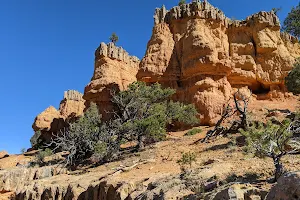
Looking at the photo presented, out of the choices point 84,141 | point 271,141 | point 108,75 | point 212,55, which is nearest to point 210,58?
point 212,55

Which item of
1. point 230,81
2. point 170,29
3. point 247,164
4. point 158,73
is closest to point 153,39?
point 170,29

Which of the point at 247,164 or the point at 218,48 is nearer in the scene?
the point at 247,164

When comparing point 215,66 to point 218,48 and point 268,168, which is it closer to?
point 218,48

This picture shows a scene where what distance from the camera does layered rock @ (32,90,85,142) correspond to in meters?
41.0

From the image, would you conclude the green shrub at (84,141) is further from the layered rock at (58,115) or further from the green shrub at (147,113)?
the layered rock at (58,115)

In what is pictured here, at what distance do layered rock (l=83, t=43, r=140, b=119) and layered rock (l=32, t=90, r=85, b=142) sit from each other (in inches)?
271

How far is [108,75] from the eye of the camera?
35.5 metres

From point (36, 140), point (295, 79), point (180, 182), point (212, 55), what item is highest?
point (212, 55)

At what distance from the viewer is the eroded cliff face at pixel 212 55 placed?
28.7 meters

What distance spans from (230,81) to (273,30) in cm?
836

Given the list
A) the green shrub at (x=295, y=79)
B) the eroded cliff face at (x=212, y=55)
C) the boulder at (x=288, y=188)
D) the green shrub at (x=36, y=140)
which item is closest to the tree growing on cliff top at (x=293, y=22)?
the green shrub at (x=295, y=79)

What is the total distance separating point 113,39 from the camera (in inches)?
1713

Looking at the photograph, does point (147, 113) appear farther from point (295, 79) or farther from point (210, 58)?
point (295, 79)

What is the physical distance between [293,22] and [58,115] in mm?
42944
